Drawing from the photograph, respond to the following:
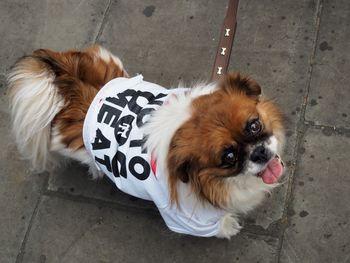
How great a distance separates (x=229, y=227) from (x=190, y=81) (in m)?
1.28

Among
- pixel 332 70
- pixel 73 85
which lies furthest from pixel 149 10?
pixel 332 70

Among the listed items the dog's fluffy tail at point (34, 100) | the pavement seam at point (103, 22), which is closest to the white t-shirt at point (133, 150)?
the dog's fluffy tail at point (34, 100)

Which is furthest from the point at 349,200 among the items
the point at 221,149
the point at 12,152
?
the point at 12,152

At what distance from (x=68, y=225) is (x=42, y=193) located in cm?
37

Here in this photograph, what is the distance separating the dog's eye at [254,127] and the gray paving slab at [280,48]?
3.74 feet

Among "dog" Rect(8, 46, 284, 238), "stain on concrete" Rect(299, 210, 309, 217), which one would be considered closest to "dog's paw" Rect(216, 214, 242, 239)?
"dog" Rect(8, 46, 284, 238)

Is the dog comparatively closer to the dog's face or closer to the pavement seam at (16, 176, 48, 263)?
the dog's face

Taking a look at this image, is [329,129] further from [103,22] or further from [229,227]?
[103,22]

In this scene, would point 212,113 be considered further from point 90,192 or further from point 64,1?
point 64,1

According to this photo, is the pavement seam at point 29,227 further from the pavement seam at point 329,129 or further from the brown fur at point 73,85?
the pavement seam at point 329,129

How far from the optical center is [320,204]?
11.1 feet

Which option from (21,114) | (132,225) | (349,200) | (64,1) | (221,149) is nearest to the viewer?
(221,149)

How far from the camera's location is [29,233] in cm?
374

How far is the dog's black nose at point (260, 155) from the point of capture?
2498 mm
